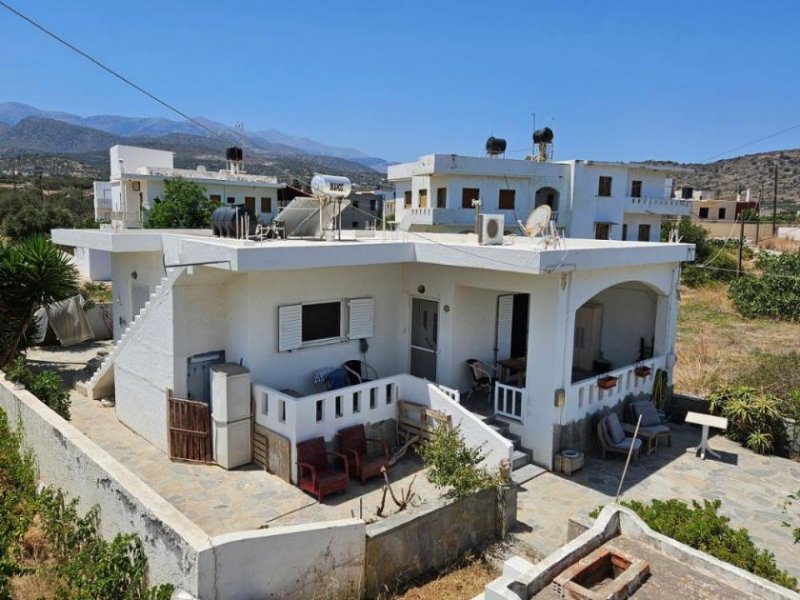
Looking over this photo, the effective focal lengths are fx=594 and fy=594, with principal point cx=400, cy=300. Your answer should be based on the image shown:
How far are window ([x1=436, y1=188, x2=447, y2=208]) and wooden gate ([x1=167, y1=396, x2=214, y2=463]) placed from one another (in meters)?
25.4

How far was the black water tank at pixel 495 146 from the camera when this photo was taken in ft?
123

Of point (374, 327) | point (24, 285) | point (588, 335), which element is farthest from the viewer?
point (588, 335)

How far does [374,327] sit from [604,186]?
30176 mm

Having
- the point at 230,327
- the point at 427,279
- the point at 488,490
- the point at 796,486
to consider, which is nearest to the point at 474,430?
the point at 488,490

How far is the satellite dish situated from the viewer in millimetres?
12453

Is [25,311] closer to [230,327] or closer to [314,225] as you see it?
[230,327]

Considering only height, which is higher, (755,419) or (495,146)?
(495,146)

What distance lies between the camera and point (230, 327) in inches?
438

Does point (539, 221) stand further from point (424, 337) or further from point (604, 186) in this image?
point (604, 186)

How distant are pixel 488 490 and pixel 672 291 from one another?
26.0 feet

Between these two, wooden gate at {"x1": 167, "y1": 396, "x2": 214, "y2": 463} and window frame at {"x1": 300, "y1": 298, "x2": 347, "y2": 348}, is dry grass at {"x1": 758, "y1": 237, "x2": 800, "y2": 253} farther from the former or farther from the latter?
wooden gate at {"x1": 167, "y1": 396, "x2": 214, "y2": 463}

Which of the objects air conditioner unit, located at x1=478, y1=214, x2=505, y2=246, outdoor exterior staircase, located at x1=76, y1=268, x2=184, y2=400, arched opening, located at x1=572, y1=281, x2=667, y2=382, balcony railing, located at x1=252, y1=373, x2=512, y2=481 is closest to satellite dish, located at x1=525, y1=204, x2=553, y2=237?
air conditioner unit, located at x1=478, y1=214, x2=505, y2=246

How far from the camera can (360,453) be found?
10.4 meters

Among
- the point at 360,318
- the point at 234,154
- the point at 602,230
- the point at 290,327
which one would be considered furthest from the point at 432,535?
the point at 234,154
